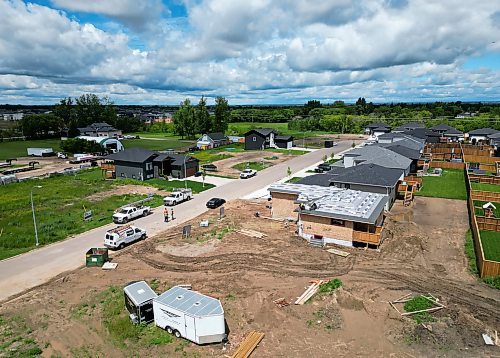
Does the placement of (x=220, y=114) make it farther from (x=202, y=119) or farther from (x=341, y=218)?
(x=341, y=218)

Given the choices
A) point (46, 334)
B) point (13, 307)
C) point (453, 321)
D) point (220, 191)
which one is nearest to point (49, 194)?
point (220, 191)

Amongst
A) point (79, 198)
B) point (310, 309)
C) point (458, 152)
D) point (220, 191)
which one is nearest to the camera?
point (310, 309)

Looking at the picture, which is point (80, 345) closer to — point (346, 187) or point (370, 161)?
point (346, 187)

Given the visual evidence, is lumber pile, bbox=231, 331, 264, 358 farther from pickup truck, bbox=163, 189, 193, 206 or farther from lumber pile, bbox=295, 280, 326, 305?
pickup truck, bbox=163, 189, 193, 206

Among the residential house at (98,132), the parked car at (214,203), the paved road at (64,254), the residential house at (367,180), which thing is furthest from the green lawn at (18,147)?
the residential house at (367,180)

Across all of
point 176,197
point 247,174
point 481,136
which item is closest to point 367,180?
point 176,197
